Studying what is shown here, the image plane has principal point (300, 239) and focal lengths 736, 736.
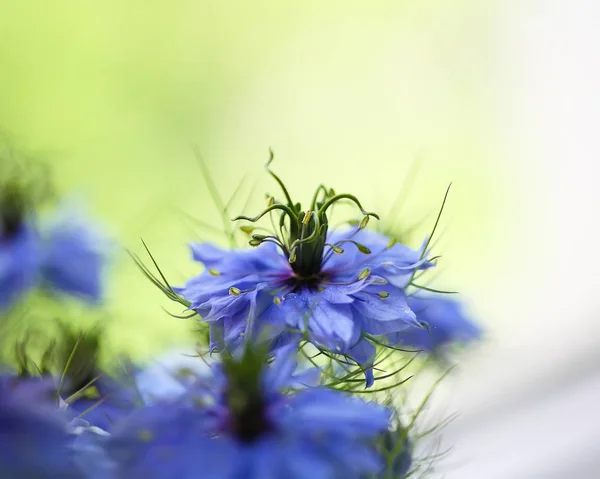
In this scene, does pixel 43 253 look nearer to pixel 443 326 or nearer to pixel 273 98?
pixel 443 326

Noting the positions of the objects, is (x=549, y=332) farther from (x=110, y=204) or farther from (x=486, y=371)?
(x=110, y=204)

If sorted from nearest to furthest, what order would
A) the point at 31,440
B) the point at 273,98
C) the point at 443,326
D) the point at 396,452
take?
the point at 31,440 → the point at 396,452 → the point at 443,326 → the point at 273,98

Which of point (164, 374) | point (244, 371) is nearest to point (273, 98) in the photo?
point (164, 374)

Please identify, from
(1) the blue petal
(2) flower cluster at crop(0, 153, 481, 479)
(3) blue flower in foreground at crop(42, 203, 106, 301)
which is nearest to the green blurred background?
(3) blue flower in foreground at crop(42, 203, 106, 301)

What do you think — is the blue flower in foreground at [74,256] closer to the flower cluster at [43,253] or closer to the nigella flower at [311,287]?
the flower cluster at [43,253]

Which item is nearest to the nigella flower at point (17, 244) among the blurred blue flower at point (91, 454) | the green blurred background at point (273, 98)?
the blurred blue flower at point (91, 454)

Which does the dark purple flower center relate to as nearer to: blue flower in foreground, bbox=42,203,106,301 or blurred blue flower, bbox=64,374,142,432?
blurred blue flower, bbox=64,374,142,432
